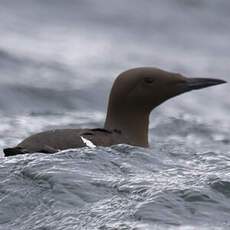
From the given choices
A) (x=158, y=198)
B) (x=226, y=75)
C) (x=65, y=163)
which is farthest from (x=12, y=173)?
(x=226, y=75)

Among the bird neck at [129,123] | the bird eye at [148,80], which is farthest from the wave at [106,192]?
the bird eye at [148,80]

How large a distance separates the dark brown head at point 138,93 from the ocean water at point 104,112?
0.45 metres

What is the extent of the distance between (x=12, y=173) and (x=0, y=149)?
5.05 metres

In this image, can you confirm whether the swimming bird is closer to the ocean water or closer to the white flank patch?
the ocean water

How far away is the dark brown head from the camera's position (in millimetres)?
11164

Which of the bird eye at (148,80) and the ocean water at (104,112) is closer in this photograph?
the ocean water at (104,112)

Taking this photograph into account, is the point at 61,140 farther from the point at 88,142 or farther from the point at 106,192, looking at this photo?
the point at 106,192

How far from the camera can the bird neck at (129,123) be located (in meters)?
11.1

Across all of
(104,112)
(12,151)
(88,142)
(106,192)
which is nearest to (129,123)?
(88,142)

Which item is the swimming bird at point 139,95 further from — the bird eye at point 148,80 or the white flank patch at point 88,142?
the white flank patch at point 88,142

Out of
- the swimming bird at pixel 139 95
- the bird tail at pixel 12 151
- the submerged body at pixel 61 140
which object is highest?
the swimming bird at pixel 139 95

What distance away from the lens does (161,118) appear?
1527cm

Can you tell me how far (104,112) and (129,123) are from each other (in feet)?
13.5

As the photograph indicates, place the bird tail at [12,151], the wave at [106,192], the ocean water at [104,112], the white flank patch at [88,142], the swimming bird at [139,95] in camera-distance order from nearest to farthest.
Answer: the wave at [106,192] < the ocean water at [104,112] < the bird tail at [12,151] < the white flank patch at [88,142] < the swimming bird at [139,95]
